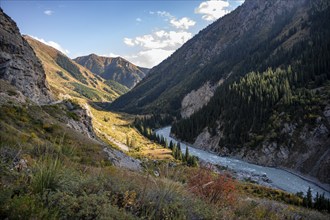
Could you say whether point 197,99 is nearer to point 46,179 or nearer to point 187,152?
point 187,152

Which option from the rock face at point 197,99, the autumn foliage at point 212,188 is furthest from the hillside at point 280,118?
the autumn foliage at point 212,188

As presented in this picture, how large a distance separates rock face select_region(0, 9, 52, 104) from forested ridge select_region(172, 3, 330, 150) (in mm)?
66534

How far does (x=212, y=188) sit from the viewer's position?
9203 millimetres

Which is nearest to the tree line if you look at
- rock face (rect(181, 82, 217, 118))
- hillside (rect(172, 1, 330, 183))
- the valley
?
the valley

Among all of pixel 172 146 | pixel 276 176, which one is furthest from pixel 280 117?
pixel 172 146

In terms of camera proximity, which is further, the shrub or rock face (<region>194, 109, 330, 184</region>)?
rock face (<region>194, 109, 330, 184</region>)

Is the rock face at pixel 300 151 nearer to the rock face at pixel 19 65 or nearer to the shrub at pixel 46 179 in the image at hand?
the rock face at pixel 19 65

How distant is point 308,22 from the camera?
559 ft

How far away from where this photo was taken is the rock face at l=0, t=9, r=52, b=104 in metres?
53.6

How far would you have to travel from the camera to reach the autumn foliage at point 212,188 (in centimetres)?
902

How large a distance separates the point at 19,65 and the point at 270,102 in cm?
8256

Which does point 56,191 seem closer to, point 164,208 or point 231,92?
point 164,208

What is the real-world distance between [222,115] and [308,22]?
108378 millimetres

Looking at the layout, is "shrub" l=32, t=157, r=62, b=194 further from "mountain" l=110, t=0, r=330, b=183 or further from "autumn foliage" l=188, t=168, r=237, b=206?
"mountain" l=110, t=0, r=330, b=183
